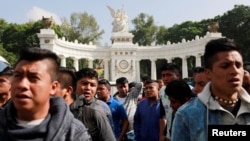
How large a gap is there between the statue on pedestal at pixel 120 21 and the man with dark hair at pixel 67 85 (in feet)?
143

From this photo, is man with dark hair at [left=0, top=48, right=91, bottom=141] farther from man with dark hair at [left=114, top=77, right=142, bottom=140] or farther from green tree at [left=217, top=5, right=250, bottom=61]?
green tree at [left=217, top=5, right=250, bottom=61]

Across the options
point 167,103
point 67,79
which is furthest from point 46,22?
point 67,79

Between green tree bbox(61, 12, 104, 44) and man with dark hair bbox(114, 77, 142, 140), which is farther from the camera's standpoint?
green tree bbox(61, 12, 104, 44)

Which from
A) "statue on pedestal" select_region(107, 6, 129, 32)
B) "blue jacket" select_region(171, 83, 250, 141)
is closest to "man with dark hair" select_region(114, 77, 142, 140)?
"blue jacket" select_region(171, 83, 250, 141)

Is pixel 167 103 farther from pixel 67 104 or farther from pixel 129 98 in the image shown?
pixel 67 104

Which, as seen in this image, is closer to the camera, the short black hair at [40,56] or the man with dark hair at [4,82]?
the short black hair at [40,56]

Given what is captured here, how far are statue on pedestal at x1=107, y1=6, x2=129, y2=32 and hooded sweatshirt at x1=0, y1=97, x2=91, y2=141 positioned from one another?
45.8 m

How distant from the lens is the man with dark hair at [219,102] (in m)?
2.97

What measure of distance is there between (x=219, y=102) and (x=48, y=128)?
1.39 meters

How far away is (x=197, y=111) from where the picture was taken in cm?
300

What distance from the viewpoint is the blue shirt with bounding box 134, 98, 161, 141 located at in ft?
22.6

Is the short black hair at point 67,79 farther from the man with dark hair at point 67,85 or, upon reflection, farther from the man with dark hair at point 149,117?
the man with dark hair at point 149,117

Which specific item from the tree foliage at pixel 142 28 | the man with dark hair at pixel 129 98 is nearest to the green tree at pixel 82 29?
the tree foliage at pixel 142 28

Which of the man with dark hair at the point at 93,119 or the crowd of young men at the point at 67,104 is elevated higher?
the crowd of young men at the point at 67,104
